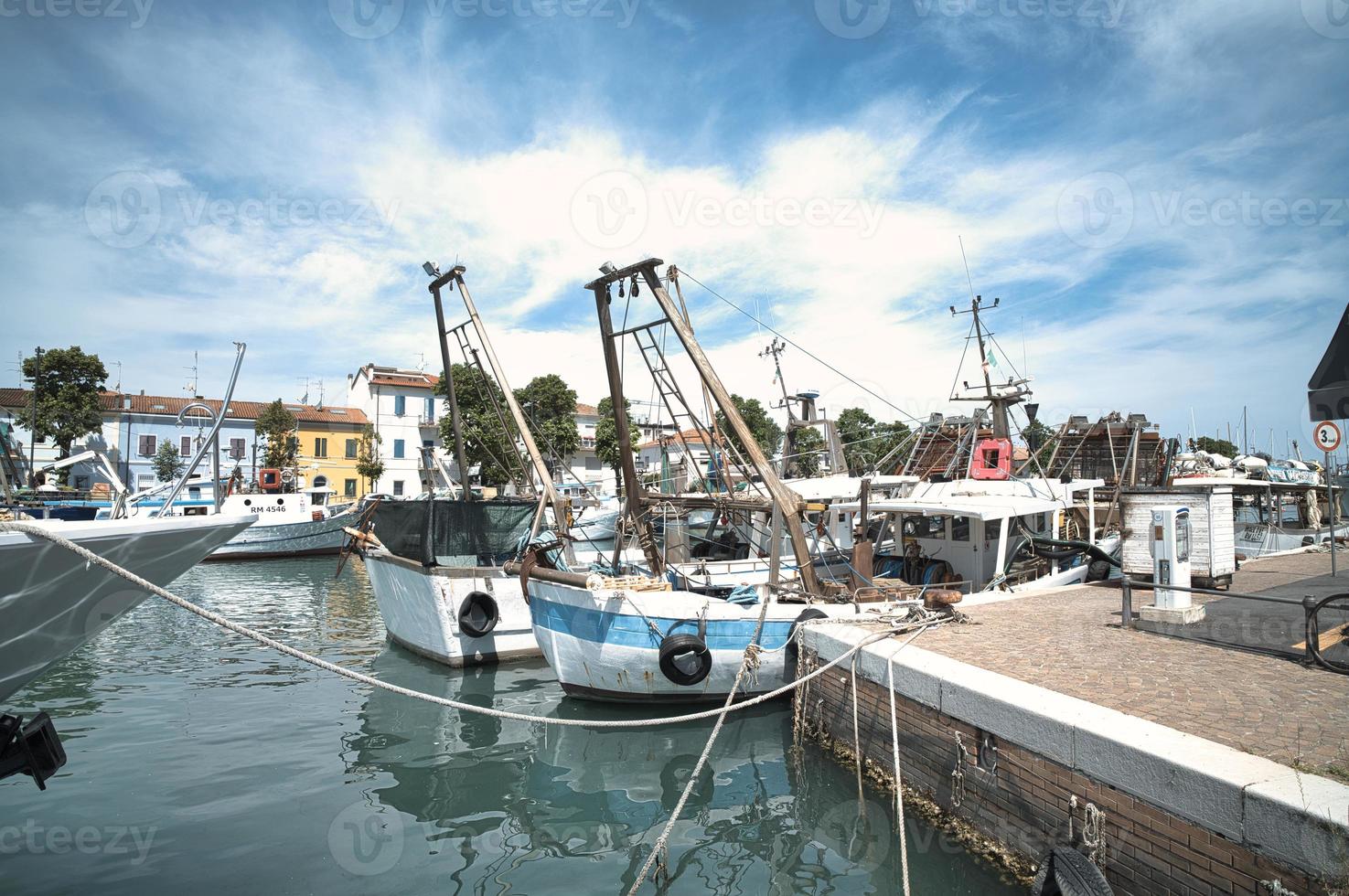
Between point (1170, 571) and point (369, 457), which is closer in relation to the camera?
point (1170, 571)

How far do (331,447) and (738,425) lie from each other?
161ft

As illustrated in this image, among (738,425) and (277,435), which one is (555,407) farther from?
(738,425)

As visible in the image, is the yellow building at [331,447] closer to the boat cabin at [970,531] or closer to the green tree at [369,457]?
the green tree at [369,457]

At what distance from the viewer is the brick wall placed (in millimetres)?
4281

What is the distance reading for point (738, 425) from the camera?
11164mm

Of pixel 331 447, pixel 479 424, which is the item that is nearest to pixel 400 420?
pixel 331 447

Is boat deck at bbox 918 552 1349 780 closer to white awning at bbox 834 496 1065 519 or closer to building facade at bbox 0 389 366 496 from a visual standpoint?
white awning at bbox 834 496 1065 519

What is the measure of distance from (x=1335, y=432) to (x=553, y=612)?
11.6 m

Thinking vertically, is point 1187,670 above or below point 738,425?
→ below

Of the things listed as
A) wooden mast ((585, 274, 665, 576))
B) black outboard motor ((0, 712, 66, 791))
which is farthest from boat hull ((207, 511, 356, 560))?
black outboard motor ((0, 712, 66, 791))

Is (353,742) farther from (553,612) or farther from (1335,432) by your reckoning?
(1335,432)

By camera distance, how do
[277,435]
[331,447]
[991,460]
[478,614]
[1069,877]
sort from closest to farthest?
[1069,877]
[478,614]
[991,460]
[277,435]
[331,447]

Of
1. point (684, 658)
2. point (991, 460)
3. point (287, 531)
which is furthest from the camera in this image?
point (287, 531)

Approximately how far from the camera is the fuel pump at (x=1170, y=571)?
8.81 m
